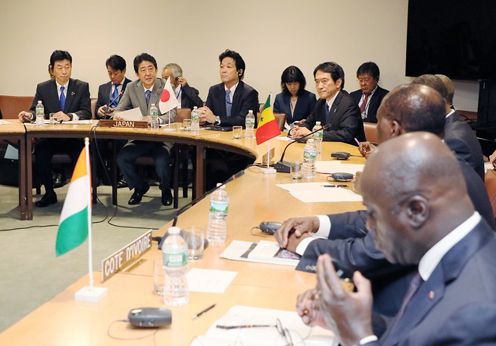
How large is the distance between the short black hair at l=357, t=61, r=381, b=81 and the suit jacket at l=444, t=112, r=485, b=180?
11.5 ft

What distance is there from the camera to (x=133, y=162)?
5.95 m

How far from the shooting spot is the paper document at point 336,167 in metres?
3.89

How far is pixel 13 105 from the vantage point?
7.90 metres

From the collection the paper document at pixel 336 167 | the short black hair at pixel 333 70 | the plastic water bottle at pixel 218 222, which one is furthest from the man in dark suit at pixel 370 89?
the plastic water bottle at pixel 218 222

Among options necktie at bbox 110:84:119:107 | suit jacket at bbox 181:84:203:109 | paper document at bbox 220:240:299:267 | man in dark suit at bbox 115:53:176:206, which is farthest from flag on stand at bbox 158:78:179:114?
paper document at bbox 220:240:299:267

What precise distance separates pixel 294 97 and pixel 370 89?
31.8 inches

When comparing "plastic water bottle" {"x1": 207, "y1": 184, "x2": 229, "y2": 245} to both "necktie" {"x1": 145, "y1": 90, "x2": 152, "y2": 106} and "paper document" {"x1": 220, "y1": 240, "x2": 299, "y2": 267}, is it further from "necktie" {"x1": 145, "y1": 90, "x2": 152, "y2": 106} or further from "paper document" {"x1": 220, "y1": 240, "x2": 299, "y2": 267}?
"necktie" {"x1": 145, "y1": 90, "x2": 152, "y2": 106}

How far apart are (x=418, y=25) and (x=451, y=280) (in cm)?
585

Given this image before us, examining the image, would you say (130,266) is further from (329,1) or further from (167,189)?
(329,1)

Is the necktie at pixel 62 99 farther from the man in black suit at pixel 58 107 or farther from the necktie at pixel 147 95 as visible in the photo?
the necktie at pixel 147 95

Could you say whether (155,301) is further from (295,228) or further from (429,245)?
(429,245)

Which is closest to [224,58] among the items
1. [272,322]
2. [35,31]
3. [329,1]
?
[329,1]

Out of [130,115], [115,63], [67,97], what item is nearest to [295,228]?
[130,115]

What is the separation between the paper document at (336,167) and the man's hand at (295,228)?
139 cm
